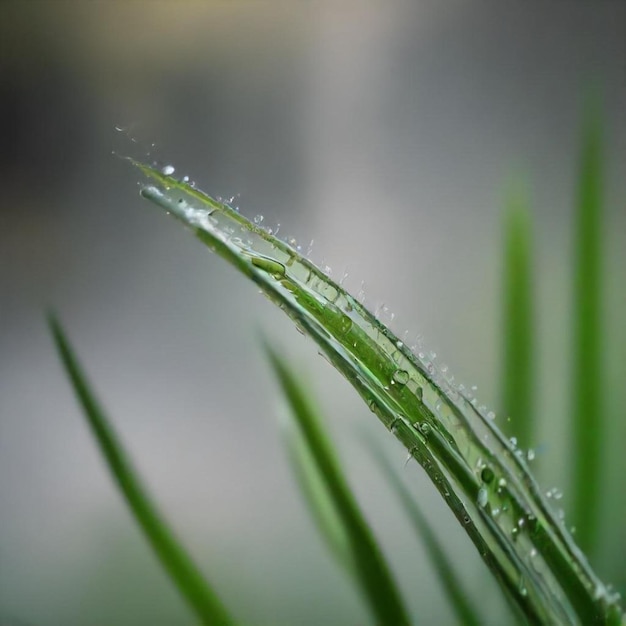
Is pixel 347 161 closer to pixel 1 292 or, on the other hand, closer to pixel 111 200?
pixel 111 200

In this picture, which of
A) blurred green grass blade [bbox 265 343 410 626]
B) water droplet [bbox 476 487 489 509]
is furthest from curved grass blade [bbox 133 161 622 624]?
blurred green grass blade [bbox 265 343 410 626]

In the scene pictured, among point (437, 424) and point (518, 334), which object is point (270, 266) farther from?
point (518, 334)

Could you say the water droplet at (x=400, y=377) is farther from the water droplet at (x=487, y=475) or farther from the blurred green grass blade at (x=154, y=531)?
the blurred green grass blade at (x=154, y=531)

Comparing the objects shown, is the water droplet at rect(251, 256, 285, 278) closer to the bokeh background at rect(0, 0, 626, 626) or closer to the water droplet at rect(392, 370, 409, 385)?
the water droplet at rect(392, 370, 409, 385)

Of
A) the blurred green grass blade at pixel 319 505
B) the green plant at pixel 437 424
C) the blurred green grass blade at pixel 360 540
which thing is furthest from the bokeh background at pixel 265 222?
the green plant at pixel 437 424

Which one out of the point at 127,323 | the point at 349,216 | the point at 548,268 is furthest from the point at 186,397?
the point at 548,268

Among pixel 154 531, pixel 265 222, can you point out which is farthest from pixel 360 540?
pixel 265 222
